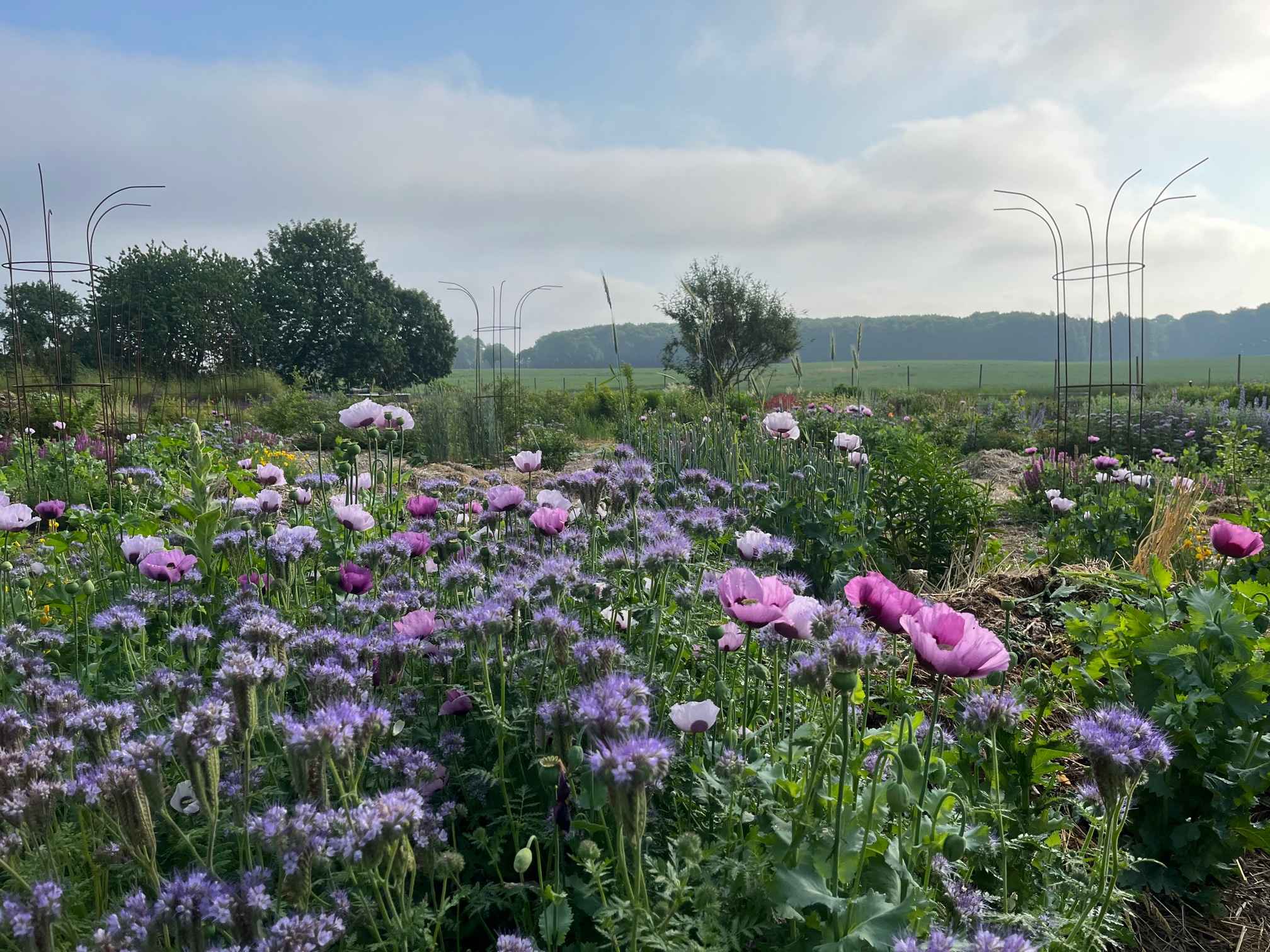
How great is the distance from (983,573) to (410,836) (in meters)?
5.25

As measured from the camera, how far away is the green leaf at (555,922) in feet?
4.80

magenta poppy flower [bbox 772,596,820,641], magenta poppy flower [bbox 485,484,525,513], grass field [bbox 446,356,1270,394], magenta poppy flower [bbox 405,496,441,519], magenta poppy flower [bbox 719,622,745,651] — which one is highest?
grass field [bbox 446,356,1270,394]

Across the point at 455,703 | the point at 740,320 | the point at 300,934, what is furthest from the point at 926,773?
the point at 740,320

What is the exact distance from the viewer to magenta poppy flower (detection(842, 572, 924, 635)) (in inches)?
71.6

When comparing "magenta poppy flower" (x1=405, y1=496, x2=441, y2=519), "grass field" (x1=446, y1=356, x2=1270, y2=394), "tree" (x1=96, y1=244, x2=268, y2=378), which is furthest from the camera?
"grass field" (x1=446, y1=356, x2=1270, y2=394)

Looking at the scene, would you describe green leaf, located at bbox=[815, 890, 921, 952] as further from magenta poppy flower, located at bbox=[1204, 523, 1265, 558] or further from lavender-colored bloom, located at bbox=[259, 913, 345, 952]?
magenta poppy flower, located at bbox=[1204, 523, 1265, 558]

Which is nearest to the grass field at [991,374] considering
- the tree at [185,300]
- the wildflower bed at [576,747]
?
the tree at [185,300]

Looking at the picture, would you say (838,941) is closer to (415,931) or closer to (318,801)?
(415,931)

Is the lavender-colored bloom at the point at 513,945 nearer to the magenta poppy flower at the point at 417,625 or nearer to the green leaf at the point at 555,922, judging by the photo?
the green leaf at the point at 555,922

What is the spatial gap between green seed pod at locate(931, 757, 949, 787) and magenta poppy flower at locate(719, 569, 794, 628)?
54cm

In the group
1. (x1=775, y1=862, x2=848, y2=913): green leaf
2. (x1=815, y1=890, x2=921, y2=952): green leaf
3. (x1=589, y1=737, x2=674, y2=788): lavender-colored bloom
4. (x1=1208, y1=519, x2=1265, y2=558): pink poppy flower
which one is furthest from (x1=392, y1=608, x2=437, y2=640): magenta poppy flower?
(x1=1208, y1=519, x2=1265, y2=558): pink poppy flower

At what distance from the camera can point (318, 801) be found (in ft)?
4.81

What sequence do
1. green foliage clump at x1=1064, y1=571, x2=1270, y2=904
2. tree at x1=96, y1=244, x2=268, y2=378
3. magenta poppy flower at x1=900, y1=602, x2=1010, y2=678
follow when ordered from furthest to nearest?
tree at x1=96, y1=244, x2=268, y2=378 < green foliage clump at x1=1064, y1=571, x2=1270, y2=904 < magenta poppy flower at x1=900, y1=602, x2=1010, y2=678

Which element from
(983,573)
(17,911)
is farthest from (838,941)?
(983,573)
